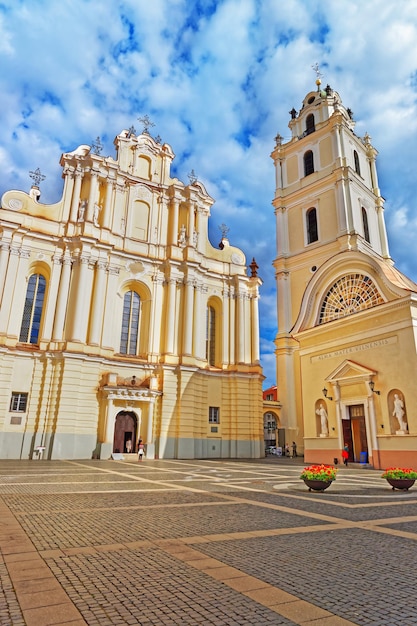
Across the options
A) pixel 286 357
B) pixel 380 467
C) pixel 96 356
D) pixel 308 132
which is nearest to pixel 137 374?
pixel 96 356

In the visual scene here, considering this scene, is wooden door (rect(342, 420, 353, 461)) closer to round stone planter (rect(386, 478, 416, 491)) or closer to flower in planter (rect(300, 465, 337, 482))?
round stone planter (rect(386, 478, 416, 491))

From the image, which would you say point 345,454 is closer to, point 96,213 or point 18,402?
point 18,402

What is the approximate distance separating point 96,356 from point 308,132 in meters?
32.1

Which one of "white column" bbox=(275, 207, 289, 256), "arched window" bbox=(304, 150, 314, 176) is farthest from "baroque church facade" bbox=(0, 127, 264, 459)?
"arched window" bbox=(304, 150, 314, 176)

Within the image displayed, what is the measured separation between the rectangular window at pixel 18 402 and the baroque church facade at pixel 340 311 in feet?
55.3

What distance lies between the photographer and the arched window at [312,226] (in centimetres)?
4000

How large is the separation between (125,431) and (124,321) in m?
7.93

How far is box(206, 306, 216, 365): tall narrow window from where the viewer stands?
34781 millimetres

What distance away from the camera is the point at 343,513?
28.4ft

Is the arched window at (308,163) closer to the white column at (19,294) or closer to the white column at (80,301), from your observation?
the white column at (80,301)

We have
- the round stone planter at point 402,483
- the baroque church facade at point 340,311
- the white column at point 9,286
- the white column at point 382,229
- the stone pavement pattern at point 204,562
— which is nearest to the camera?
the stone pavement pattern at point 204,562

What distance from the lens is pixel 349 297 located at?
80.7ft

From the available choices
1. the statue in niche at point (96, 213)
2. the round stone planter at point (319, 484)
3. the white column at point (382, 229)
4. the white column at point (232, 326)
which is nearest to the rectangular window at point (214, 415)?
the white column at point (232, 326)

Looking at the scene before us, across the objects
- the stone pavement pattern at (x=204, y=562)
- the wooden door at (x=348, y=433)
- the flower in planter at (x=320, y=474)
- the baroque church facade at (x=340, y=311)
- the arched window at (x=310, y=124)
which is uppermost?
the arched window at (x=310, y=124)
